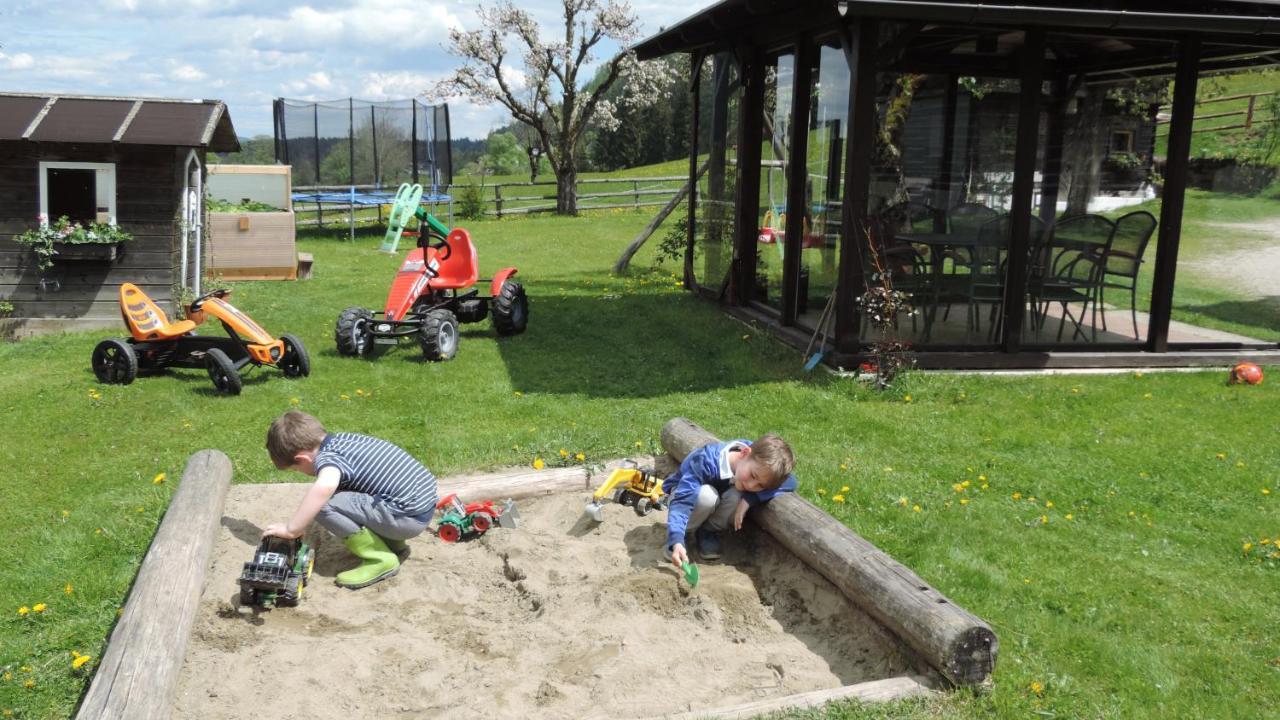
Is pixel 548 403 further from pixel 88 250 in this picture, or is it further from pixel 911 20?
pixel 88 250

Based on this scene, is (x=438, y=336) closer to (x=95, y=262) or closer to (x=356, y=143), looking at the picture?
(x=95, y=262)

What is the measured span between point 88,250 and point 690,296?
667 centimetres

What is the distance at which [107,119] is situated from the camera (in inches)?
429

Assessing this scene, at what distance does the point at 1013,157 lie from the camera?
875 cm

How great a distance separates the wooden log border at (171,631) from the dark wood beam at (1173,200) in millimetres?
6140

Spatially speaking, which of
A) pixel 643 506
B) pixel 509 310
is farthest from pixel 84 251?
pixel 643 506

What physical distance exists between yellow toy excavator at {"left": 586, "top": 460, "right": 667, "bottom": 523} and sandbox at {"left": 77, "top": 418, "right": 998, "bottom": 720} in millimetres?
220

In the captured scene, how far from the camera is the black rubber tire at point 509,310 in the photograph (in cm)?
1039

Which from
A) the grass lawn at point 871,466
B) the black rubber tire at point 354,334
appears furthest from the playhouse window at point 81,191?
the black rubber tire at point 354,334

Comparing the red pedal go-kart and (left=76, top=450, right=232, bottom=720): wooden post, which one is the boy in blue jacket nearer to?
(left=76, top=450, right=232, bottom=720): wooden post

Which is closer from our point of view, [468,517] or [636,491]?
[468,517]

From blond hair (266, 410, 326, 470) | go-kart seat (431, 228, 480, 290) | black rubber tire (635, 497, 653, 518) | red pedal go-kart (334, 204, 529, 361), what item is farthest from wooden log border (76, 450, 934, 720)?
go-kart seat (431, 228, 480, 290)

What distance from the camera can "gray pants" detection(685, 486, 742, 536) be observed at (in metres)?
4.94

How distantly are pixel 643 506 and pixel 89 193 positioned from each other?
8.16 meters
